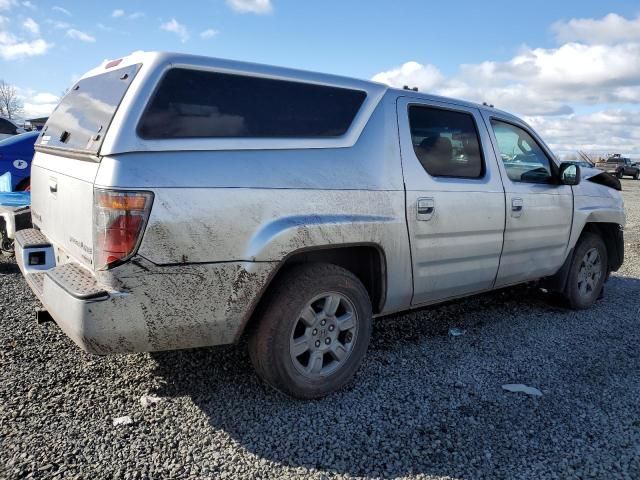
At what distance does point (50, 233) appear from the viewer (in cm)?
331

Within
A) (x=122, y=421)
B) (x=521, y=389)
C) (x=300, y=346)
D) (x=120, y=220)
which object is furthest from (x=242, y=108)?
(x=521, y=389)

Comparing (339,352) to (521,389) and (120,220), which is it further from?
(120,220)

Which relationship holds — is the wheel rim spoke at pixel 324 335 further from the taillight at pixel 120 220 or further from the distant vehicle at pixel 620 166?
the distant vehicle at pixel 620 166

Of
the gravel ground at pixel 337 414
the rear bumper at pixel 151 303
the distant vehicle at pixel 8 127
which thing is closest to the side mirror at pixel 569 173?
the gravel ground at pixel 337 414

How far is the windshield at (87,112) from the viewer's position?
2707 millimetres

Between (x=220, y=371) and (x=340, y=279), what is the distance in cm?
111

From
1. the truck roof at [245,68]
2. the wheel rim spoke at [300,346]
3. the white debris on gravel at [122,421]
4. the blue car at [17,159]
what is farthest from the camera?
the blue car at [17,159]

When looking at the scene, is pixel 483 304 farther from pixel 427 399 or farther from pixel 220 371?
pixel 220 371

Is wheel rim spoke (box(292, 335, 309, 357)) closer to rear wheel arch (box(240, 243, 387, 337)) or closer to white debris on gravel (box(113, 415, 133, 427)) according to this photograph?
rear wheel arch (box(240, 243, 387, 337))

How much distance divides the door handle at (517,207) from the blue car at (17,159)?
6671 millimetres

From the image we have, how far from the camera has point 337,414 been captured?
121 inches

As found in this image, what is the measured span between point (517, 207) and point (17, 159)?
23.0 ft

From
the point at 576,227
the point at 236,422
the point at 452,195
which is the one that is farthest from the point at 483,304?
the point at 236,422

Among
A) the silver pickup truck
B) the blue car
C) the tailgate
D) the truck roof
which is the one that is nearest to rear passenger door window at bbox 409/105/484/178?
the silver pickup truck
